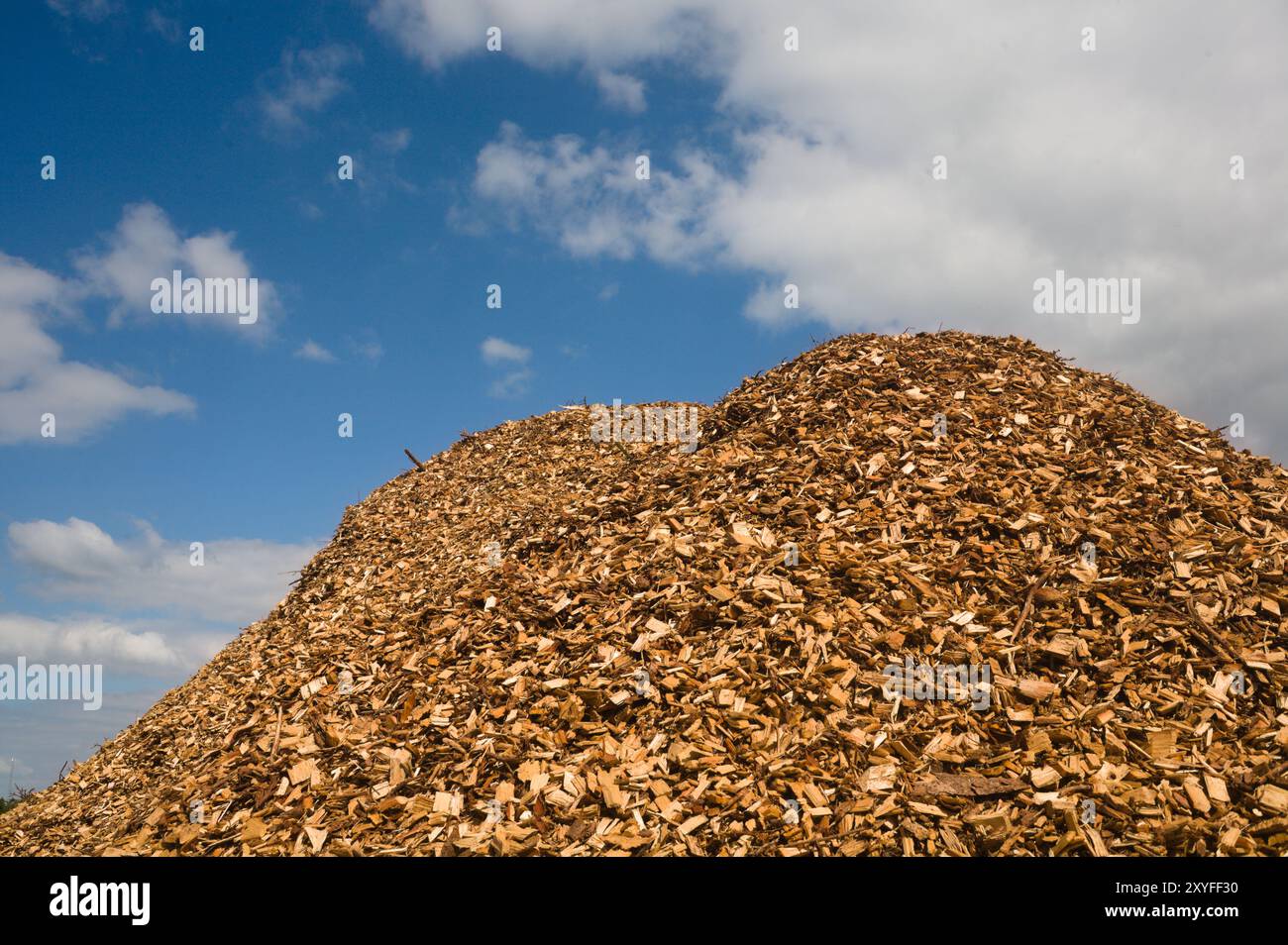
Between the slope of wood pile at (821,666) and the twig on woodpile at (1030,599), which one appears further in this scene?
the twig on woodpile at (1030,599)

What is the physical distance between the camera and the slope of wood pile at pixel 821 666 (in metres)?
5.20

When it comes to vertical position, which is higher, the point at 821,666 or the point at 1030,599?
the point at 1030,599

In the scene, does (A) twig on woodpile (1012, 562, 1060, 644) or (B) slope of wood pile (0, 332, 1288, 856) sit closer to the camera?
(B) slope of wood pile (0, 332, 1288, 856)

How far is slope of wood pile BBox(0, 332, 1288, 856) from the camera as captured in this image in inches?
205

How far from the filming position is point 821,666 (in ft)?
20.3

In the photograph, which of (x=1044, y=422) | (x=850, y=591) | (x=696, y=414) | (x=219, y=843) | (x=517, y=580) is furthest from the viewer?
(x=696, y=414)

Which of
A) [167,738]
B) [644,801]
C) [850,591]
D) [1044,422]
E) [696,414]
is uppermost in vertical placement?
[696,414]

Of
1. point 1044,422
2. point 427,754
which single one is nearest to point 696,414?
point 1044,422

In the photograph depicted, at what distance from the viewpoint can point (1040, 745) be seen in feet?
18.1

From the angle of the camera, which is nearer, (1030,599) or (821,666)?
(821,666)

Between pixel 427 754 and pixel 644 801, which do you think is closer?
pixel 644 801
